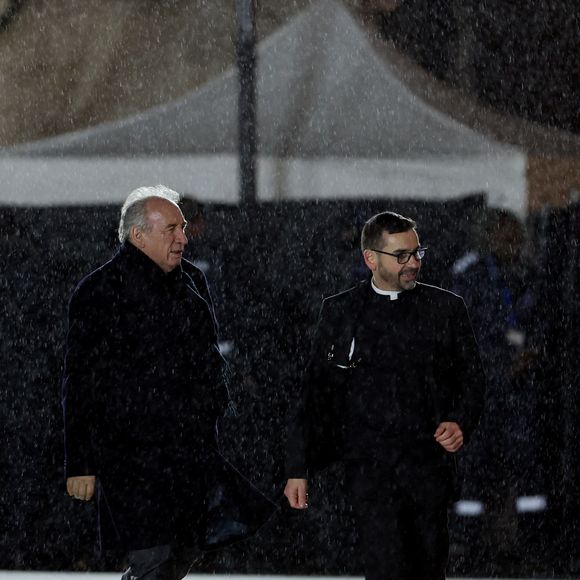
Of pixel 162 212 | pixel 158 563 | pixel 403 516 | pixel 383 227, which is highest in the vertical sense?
pixel 162 212

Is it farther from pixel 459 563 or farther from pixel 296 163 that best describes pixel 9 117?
pixel 459 563

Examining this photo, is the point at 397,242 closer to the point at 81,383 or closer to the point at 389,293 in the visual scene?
the point at 389,293

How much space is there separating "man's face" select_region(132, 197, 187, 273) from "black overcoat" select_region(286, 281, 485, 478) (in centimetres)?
71

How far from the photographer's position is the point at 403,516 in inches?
223

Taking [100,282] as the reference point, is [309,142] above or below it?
above

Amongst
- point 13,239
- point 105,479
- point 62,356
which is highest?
point 13,239

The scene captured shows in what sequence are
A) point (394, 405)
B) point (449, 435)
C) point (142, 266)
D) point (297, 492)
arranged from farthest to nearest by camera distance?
point (142, 266), point (297, 492), point (394, 405), point (449, 435)

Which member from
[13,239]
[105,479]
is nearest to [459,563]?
[105,479]

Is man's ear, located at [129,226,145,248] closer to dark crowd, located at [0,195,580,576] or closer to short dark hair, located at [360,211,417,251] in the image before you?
short dark hair, located at [360,211,417,251]

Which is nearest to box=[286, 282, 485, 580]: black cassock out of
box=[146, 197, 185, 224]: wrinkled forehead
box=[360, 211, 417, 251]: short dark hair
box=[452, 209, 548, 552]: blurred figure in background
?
box=[360, 211, 417, 251]: short dark hair

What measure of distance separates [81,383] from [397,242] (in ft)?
4.67

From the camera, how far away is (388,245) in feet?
18.5

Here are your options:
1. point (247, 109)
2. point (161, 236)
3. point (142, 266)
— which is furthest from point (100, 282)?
point (247, 109)

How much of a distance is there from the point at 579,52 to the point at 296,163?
1563 millimetres
